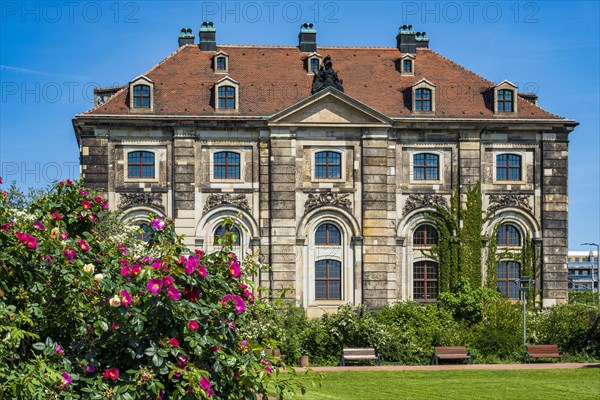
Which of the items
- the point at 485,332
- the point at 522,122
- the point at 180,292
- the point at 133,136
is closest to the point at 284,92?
the point at 133,136

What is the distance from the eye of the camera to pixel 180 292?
12.3 meters

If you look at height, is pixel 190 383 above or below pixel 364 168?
below

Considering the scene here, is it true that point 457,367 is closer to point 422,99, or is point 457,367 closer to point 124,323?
point 422,99

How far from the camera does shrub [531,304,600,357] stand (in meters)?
36.8

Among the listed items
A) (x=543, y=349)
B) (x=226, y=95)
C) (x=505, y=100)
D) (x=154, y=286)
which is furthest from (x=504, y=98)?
(x=154, y=286)

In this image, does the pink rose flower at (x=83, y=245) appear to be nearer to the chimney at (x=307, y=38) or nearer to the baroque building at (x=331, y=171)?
the baroque building at (x=331, y=171)

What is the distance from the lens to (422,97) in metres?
45.7

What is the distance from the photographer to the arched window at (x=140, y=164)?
146 feet

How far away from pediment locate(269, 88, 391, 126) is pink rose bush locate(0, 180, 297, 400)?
3133 cm

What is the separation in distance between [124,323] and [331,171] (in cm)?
3333

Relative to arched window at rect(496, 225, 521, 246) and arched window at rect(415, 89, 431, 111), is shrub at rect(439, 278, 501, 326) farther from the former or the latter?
arched window at rect(415, 89, 431, 111)

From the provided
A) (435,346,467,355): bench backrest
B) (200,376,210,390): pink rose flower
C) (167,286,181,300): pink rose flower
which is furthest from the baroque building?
(200,376,210,390): pink rose flower

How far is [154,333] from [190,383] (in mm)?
974

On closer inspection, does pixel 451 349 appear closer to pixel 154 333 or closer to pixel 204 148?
pixel 204 148
